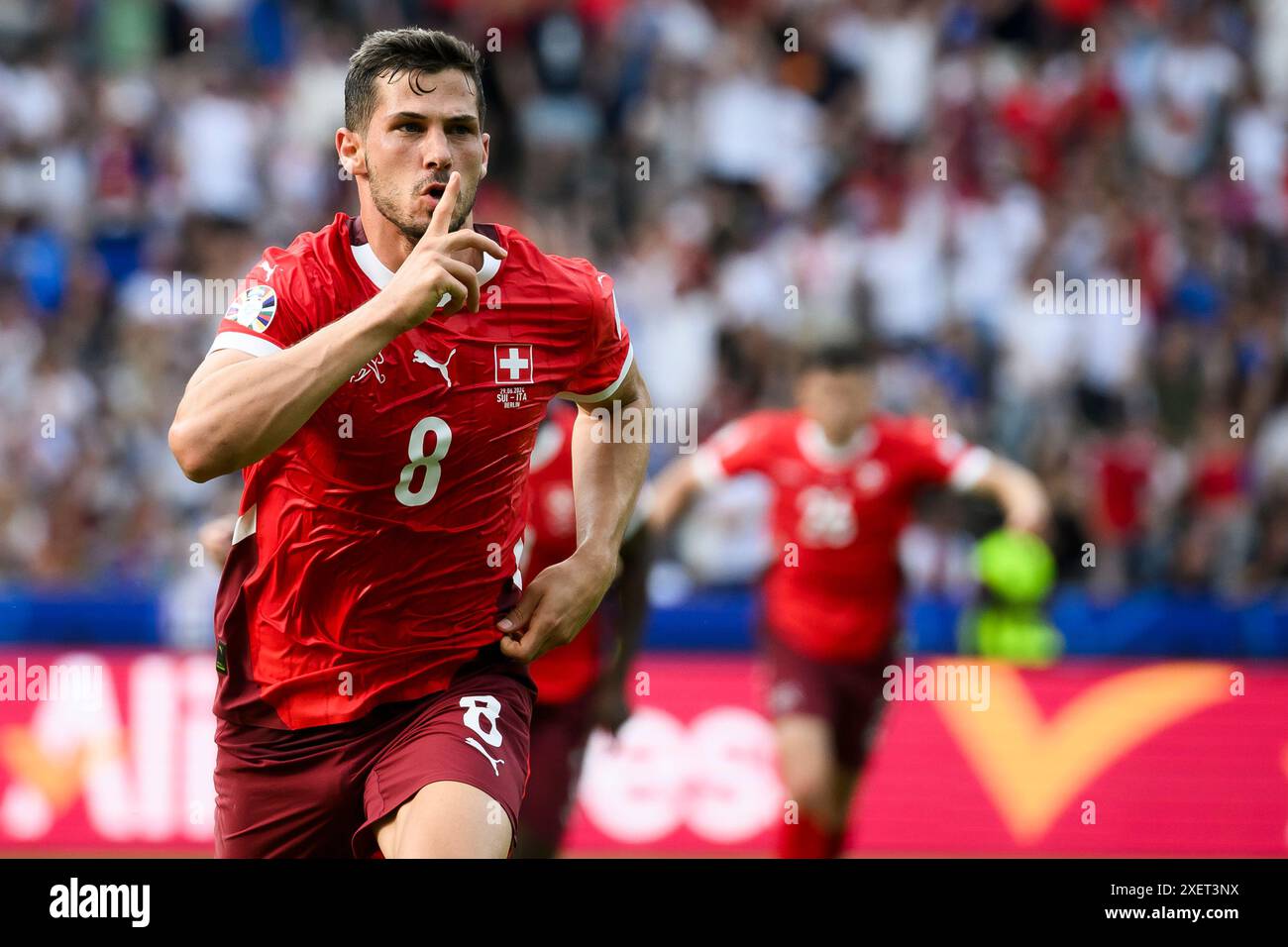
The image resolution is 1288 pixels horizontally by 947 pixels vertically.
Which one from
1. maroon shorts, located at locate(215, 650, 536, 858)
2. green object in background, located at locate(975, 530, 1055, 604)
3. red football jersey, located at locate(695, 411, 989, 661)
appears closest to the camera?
maroon shorts, located at locate(215, 650, 536, 858)

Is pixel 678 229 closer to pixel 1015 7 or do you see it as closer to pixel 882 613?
pixel 1015 7

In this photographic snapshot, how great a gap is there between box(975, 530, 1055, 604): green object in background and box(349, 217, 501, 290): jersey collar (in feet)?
17.6

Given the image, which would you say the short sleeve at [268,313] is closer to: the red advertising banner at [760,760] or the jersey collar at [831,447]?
the jersey collar at [831,447]

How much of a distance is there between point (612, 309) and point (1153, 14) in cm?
1081

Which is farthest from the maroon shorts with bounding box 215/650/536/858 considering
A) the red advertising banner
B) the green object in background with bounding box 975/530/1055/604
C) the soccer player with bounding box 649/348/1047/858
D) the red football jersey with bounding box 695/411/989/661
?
the green object in background with bounding box 975/530/1055/604

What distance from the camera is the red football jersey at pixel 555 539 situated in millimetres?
7020

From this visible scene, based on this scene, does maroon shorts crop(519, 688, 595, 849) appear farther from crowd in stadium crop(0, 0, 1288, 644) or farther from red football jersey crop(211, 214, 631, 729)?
crowd in stadium crop(0, 0, 1288, 644)

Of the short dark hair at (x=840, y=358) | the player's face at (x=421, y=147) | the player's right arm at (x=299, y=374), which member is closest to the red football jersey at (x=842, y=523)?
the short dark hair at (x=840, y=358)

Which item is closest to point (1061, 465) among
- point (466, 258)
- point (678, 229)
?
point (678, 229)

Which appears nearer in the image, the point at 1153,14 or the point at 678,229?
the point at 678,229

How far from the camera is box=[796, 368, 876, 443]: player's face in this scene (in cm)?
835

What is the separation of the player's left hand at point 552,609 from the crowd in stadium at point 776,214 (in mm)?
6671

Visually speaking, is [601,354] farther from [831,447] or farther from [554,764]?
[831,447]
